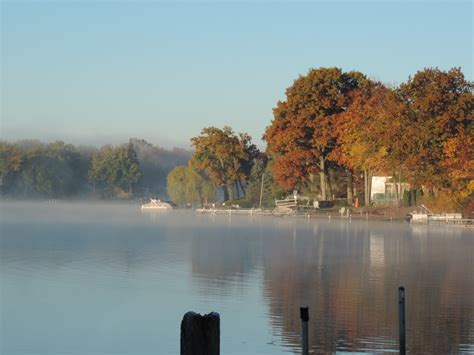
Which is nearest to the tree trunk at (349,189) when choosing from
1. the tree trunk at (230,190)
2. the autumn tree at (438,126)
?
the autumn tree at (438,126)

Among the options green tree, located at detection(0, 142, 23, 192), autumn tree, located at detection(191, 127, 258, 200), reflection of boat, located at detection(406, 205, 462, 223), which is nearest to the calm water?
reflection of boat, located at detection(406, 205, 462, 223)

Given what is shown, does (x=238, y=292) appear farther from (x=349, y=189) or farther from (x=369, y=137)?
(x=349, y=189)

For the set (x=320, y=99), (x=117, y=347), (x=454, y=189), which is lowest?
(x=117, y=347)

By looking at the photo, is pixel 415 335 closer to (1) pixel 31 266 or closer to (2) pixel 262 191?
(1) pixel 31 266

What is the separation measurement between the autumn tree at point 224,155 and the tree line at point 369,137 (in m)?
4.65

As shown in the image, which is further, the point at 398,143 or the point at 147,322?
the point at 398,143

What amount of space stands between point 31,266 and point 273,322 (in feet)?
52.1

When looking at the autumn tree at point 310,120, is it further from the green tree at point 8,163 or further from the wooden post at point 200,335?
the green tree at point 8,163

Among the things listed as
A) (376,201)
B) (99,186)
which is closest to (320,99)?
(376,201)

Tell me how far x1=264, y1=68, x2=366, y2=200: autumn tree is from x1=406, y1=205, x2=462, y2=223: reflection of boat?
1315cm

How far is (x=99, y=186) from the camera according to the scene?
173875mm

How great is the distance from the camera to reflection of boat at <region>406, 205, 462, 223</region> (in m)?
70.8

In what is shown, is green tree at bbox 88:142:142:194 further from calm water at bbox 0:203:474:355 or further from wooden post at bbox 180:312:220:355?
wooden post at bbox 180:312:220:355

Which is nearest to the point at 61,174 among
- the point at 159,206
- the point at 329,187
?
the point at 159,206
